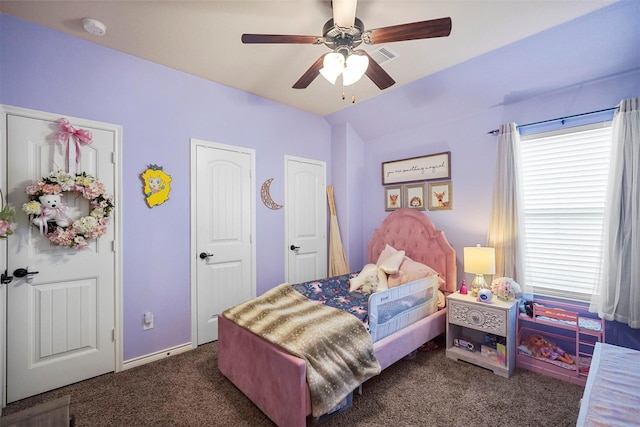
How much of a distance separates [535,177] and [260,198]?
289 centimetres

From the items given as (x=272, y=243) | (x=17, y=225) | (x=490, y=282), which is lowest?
(x=490, y=282)

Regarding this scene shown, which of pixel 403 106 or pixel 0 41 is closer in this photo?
pixel 0 41

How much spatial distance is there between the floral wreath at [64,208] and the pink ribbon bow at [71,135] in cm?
17

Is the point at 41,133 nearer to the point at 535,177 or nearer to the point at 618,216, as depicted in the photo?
the point at 535,177

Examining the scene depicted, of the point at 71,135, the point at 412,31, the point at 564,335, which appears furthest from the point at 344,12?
the point at 564,335

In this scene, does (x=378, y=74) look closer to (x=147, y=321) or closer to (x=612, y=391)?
(x=612, y=391)

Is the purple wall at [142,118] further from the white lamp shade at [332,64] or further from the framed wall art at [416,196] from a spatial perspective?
the framed wall art at [416,196]

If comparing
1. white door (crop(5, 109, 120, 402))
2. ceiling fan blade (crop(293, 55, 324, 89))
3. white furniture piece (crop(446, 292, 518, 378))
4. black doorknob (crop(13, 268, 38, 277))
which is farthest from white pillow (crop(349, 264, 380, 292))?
black doorknob (crop(13, 268, 38, 277))

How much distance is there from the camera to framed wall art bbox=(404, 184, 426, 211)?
3.57m

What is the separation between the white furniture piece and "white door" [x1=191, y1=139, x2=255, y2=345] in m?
2.17

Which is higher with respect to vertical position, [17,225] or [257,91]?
[257,91]

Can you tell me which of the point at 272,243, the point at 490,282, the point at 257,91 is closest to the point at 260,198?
the point at 272,243

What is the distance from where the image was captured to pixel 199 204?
3.00m

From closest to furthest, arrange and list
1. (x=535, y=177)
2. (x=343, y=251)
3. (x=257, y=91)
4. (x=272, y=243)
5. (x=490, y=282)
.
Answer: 1. (x=535, y=177)
2. (x=490, y=282)
3. (x=257, y=91)
4. (x=272, y=243)
5. (x=343, y=251)
